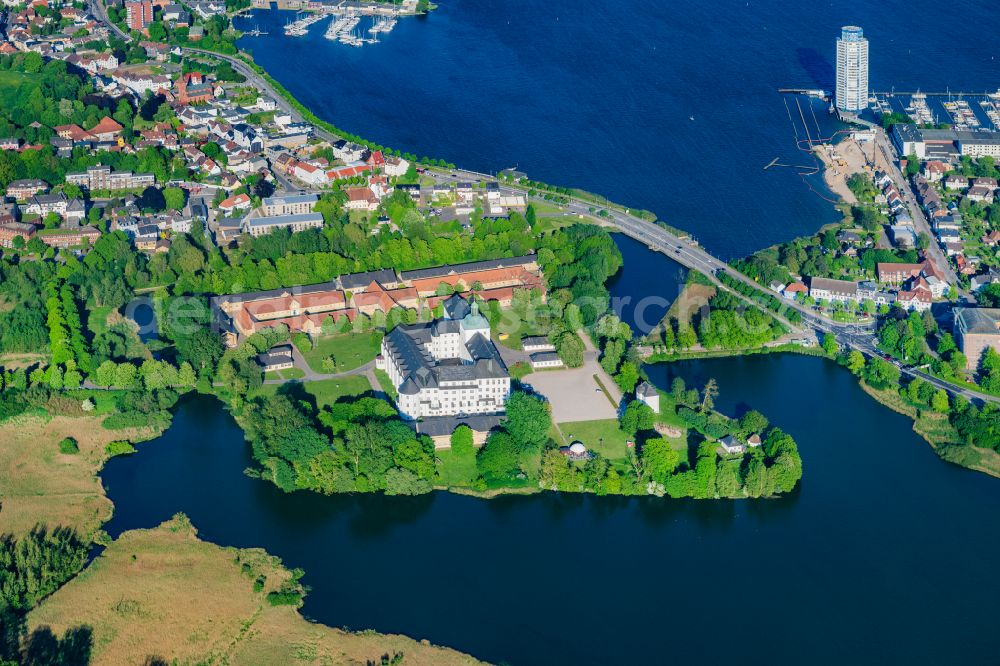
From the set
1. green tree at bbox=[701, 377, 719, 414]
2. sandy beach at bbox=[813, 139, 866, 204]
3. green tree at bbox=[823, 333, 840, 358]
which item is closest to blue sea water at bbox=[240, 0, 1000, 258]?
sandy beach at bbox=[813, 139, 866, 204]

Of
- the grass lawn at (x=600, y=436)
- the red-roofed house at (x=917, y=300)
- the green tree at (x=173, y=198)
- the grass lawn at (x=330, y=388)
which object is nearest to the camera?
the grass lawn at (x=600, y=436)

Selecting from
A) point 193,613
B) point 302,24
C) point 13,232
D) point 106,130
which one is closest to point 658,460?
point 193,613

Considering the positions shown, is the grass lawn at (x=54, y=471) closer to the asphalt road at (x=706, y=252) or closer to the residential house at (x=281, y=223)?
the residential house at (x=281, y=223)

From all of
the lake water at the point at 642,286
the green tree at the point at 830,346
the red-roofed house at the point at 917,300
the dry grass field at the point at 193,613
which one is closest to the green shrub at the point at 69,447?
the dry grass field at the point at 193,613

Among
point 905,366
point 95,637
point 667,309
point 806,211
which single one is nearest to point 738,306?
point 667,309

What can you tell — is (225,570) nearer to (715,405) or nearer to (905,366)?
(715,405)

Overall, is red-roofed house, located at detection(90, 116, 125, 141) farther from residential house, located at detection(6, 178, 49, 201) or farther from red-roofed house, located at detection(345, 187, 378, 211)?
red-roofed house, located at detection(345, 187, 378, 211)
